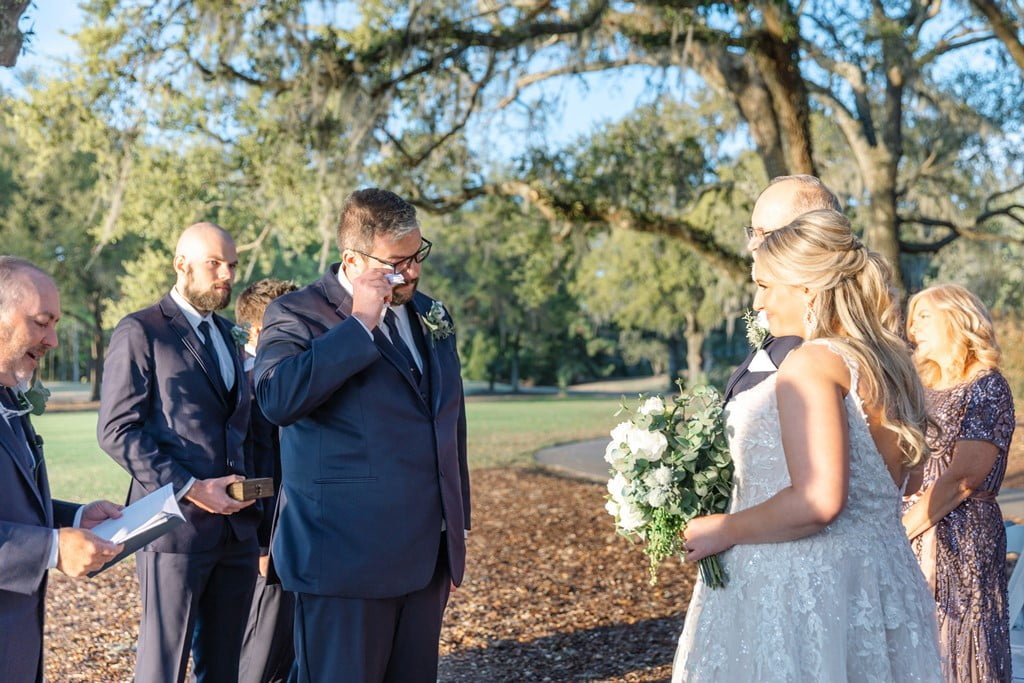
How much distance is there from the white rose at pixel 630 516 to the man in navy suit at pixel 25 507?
1377 mm

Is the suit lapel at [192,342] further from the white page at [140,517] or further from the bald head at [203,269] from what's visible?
the white page at [140,517]

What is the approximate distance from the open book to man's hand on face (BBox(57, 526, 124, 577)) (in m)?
Answer: 0.04

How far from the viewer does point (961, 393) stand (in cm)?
391

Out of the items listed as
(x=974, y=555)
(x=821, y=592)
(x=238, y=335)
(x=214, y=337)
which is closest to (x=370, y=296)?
(x=821, y=592)

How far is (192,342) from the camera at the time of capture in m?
4.21

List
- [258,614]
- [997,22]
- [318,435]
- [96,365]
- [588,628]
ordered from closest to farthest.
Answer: [318,435], [258,614], [588,628], [997,22], [96,365]

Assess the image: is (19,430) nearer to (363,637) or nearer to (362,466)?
(362,466)

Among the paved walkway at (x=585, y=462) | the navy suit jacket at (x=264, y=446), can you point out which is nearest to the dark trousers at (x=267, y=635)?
the navy suit jacket at (x=264, y=446)

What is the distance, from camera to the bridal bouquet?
2775mm

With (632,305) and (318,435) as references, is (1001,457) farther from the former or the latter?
(632,305)

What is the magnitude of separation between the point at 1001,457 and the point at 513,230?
12.1 metres

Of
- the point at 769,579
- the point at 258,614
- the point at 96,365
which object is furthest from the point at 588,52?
the point at 96,365

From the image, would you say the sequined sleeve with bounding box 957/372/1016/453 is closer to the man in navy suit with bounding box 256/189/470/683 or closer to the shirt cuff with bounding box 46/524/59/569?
the man in navy suit with bounding box 256/189/470/683

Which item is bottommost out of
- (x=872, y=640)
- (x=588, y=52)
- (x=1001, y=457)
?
(x=872, y=640)
